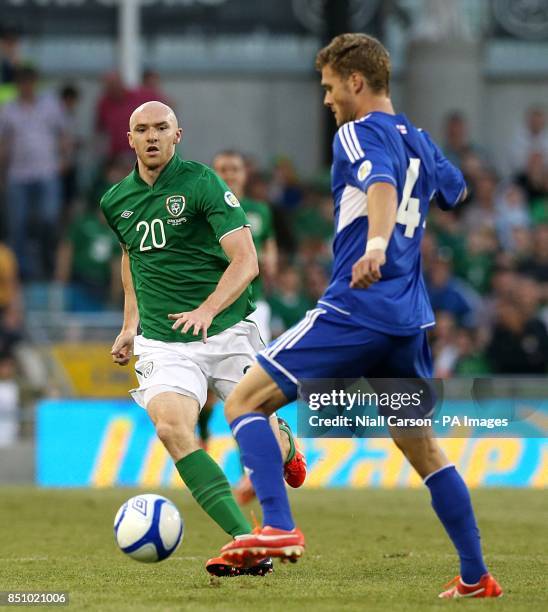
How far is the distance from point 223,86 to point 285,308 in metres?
6.48

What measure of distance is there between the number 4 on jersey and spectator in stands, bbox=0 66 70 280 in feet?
37.7

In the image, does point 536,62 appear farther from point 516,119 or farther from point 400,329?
point 400,329

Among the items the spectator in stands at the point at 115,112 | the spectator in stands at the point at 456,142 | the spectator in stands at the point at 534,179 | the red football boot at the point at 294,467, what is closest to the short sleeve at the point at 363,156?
the red football boot at the point at 294,467

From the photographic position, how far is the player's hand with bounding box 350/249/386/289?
6.14 metres

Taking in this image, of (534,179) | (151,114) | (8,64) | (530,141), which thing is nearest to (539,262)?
(534,179)

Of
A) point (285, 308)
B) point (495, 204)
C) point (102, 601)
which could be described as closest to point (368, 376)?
point (102, 601)

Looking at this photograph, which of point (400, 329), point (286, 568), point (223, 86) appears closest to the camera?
point (400, 329)

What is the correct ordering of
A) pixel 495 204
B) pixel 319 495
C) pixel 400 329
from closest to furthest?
pixel 400 329 < pixel 319 495 < pixel 495 204

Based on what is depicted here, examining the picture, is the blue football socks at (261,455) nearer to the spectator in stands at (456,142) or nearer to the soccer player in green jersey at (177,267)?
the soccer player in green jersey at (177,267)

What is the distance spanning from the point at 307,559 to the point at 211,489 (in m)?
1.26

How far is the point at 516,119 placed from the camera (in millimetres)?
22406

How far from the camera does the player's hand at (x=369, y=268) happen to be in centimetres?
614

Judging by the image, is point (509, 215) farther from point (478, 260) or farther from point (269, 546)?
point (269, 546)

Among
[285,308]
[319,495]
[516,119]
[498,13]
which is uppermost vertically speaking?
[498,13]
